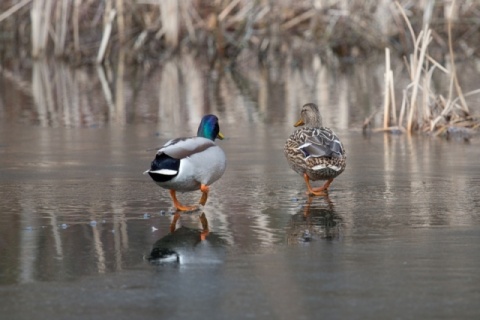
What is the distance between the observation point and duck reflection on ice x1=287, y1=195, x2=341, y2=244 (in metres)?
6.56

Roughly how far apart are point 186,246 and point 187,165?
3.20 ft

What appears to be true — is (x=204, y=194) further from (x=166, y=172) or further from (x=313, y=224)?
(x=313, y=224)

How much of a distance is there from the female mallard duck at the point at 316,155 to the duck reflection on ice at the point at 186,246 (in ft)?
4.62

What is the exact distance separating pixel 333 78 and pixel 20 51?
31.5 feet

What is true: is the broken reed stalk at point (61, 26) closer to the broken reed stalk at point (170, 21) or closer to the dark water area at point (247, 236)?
the broken reed stalk at point (170, 21)

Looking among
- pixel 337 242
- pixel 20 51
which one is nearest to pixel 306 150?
pixel 337 242

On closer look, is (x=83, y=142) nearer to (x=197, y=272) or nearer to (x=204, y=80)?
(x=197, y=272)

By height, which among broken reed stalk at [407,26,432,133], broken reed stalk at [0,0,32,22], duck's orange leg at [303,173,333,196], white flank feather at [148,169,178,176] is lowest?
duck's orange leg at [303,173,333,196]

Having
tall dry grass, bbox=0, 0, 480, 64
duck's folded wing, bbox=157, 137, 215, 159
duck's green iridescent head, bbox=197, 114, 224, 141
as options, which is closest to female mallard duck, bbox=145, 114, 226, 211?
duck's folded wing, bbox=157, 137, 215, 159

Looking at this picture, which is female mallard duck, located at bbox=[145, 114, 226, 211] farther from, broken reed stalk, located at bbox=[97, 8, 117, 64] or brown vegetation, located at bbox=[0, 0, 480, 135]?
broken reed stalk, located at bbox=[97, 8, 117, 64]

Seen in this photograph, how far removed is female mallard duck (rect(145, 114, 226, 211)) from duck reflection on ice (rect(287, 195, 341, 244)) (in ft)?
2.01

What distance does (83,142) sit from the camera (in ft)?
38.2

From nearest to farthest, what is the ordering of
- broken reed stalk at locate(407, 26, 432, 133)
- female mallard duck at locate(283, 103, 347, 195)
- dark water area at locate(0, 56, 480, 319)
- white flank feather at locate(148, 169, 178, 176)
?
dark water area at locate(0, 56, 480, 319) → white flank feather at locate(148, 169, 178, 176) → female mallard duck at locate(283, 103, 347, 195) → broken reed stalk at locate(407, 26, 432, 133)

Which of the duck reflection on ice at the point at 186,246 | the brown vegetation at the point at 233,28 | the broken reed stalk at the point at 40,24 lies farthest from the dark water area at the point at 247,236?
the brown vegetation at the point at 233,28
